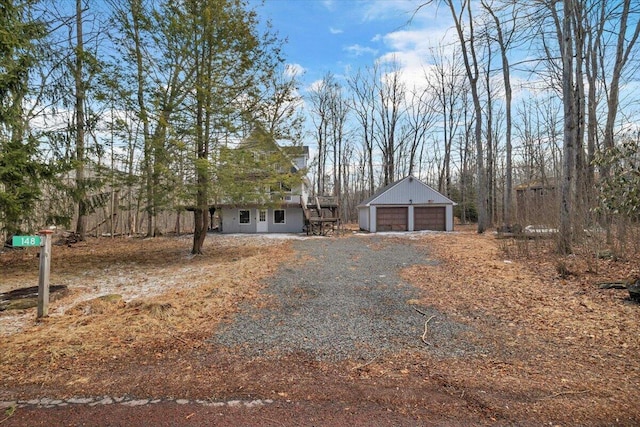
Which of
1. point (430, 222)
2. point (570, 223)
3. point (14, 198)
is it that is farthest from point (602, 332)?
point (430, 222)

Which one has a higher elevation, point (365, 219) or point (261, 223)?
point (365, 219)

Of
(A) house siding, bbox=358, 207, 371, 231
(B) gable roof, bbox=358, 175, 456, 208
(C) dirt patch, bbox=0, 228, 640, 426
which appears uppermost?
(B) gable roof, bbox=358, 175, 456, 208

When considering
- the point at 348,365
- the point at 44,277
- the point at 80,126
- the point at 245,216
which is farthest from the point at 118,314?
the point at 245,216

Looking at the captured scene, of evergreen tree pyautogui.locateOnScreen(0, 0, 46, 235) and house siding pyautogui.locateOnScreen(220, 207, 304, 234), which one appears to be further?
house siding pyautogui.locateOnScreen(220, 207, 304, 234)

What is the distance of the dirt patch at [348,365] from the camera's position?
2486 mm

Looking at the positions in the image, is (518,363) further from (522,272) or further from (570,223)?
Result: (570,223)

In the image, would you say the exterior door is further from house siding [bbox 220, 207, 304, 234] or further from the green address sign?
the green address sign

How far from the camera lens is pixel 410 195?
2256 cm

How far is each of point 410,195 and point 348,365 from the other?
2034 centimetres

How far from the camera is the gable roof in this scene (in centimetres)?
2248

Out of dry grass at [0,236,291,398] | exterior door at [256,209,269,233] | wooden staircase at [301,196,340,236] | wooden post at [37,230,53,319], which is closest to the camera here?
dry grass at [0,236,291,398]

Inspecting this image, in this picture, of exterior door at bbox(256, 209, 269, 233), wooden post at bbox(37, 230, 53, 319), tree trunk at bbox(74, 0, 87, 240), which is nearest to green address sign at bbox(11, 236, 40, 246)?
wooden post at bbox(37, 230, 53, 319)

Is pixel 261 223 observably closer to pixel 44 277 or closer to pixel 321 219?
pixel 321 219

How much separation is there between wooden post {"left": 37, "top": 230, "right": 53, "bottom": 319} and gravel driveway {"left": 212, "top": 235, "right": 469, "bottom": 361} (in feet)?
9.66
